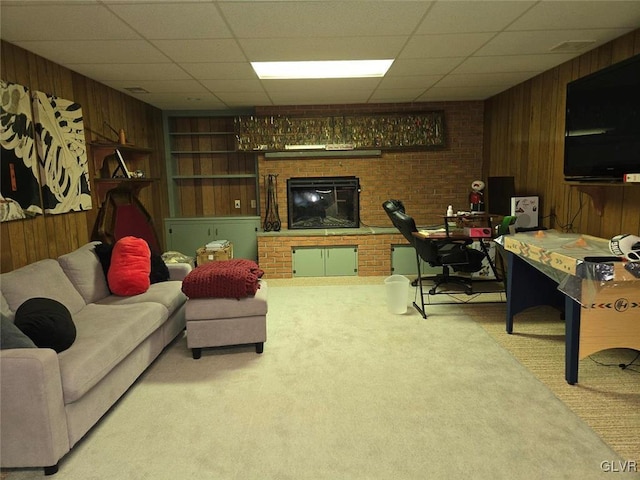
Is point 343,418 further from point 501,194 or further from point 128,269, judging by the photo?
point 501,194

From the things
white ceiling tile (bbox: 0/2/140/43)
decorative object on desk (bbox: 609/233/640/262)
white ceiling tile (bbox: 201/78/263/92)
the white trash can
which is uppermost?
white ceiling tile (bbox: 201/78/263/92)

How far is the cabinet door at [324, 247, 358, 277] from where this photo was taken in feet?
18.8

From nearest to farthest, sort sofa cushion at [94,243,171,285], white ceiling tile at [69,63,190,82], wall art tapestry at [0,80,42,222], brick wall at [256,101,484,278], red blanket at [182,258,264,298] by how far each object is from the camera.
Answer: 1. wall art tapestry at [0,80,42,222]
2. red blanket at [182,258,264,298]
3. sofa cushion at [94,243,171,285]
4. white ceiling tile at [69,63,190,82]
5. brick wall at [256,101,484,278]

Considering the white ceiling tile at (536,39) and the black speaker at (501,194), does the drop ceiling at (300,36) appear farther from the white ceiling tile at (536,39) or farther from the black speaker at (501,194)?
the black speaker at (501,194)

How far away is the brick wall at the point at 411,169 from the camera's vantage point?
19.3ft

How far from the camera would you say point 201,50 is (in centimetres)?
326

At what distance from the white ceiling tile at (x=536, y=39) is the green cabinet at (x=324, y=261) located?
293 centimetres

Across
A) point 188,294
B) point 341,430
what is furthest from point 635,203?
point 188,294

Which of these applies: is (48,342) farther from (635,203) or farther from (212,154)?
(212,154)

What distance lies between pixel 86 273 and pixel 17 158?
92 centimetres

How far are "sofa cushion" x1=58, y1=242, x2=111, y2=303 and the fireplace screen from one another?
2.99 meters

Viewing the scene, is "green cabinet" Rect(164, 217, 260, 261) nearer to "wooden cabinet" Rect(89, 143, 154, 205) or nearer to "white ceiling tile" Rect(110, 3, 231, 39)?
"wooden cabinet" Rect(89, 143, 154, 205)

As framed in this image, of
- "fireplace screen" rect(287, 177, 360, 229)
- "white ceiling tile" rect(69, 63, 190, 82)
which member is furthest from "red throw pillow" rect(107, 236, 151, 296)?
"fireplace screen" rect(287, 177, 360, 229)

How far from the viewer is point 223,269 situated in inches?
129
